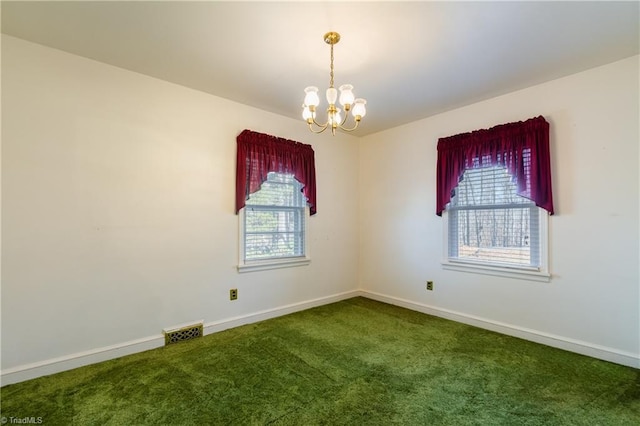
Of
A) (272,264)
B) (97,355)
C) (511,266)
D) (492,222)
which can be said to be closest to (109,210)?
(97,355)

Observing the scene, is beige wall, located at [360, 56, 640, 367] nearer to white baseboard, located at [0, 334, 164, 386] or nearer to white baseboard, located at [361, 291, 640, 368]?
white baseboard, located at [361, 291, 640, 368]

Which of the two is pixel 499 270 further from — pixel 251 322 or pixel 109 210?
pixel 109 210

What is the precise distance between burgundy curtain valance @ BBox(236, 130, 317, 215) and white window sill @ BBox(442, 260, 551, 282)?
187cm

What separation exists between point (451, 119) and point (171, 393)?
3.89 meters

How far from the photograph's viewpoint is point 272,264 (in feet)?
12.3

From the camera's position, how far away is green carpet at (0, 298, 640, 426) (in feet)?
6.16

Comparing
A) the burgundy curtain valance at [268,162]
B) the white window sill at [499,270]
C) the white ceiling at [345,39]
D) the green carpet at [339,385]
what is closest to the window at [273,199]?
the burgundy curtain valance at [268,162]

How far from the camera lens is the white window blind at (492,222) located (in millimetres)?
3119

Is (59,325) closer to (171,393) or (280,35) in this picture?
(171,393)

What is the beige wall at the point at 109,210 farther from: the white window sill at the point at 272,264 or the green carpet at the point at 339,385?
the green carpet at the point at 339,385

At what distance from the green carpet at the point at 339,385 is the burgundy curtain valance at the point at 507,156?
4.77 feet

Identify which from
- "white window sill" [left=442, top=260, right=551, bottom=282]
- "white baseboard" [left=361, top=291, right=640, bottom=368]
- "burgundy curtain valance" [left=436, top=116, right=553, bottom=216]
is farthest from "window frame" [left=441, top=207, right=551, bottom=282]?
"white baseboard" [left=361, top=291, right=640, bottom=368]

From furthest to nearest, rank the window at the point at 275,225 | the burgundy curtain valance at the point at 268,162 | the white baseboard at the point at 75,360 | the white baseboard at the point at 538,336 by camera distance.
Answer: the window at the point at 275,225 → the burgundy curtain valance at the point at 268,162 → the white baseboard at the point at 538,336 → the white baseboard at the point at 75,360

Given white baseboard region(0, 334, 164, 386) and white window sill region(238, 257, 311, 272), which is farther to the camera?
white window sill region(238, 257, 311, 272)
